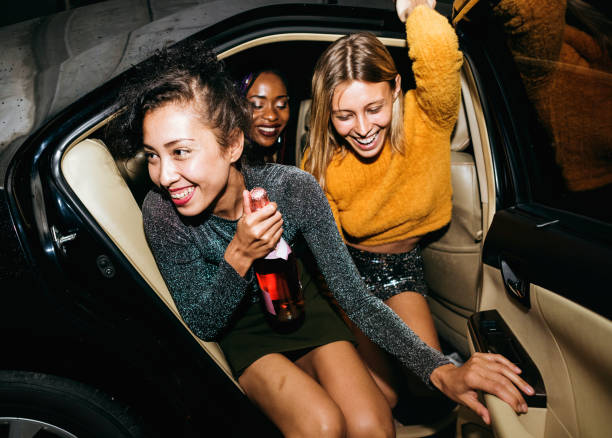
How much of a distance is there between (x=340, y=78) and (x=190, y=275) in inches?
41.1

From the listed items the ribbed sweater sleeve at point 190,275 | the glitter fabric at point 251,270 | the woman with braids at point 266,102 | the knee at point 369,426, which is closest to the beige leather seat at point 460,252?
the glitter fabric at point 251,270

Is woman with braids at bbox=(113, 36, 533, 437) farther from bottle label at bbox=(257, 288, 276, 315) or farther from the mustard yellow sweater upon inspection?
the mustard yellow sweater

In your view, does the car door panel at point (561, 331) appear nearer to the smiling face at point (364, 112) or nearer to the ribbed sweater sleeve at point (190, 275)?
the smiling face at point (364, 112)

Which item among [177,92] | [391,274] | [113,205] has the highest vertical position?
[177,92]

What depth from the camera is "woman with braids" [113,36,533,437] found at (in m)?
1.16

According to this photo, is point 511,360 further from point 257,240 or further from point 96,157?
point 96,157

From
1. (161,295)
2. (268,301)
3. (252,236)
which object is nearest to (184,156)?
(252,236)

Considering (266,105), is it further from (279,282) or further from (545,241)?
(545,241)

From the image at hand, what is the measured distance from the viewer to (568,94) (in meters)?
1.07

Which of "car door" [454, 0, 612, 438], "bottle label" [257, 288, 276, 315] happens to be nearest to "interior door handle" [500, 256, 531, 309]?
"car door" [454, 0, 612, 438]

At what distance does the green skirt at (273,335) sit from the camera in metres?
1.33

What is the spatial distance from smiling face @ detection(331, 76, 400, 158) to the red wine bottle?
0.63 meters

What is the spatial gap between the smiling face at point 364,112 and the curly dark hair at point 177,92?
512 millimetres

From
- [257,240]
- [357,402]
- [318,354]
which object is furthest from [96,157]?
[357,402]
